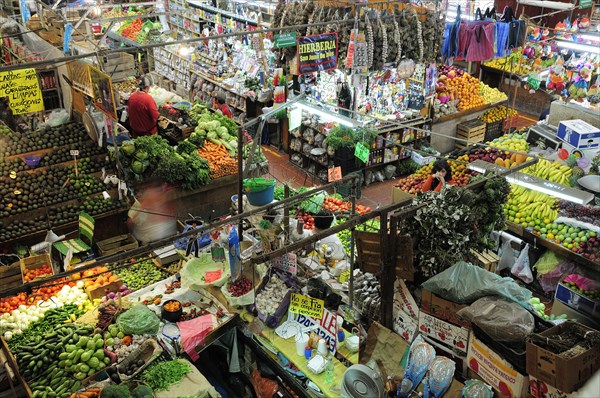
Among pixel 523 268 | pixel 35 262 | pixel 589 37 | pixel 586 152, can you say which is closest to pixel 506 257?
pixel 523 268

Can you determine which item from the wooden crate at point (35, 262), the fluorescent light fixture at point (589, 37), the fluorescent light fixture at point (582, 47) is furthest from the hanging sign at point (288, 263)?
the fluorescent light fixture at point (589, 37)

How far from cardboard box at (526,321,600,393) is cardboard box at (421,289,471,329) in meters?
0.75

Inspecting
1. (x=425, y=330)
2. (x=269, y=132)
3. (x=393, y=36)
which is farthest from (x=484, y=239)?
(x=269, y=132)

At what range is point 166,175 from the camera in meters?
9.32

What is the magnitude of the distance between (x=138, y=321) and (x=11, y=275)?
2914 mm

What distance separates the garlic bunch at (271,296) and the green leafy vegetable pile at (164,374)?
1.02 metres

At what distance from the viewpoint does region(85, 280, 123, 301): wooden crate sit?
7.09 metres

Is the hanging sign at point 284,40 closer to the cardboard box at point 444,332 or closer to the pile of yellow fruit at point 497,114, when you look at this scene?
the cardboard box at point 444,332

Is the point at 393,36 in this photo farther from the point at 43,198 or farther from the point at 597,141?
the point at 43,198

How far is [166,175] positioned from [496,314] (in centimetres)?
615

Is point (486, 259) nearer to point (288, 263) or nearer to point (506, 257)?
point (506, 257)

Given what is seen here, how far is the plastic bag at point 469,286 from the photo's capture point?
520cm

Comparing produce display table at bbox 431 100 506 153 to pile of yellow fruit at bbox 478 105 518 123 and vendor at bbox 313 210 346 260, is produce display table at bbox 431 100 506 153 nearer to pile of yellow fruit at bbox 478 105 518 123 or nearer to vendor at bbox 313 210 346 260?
pile of yellow fruit at bbox 478 105 518 123

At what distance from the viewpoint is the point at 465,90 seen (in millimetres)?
13031
